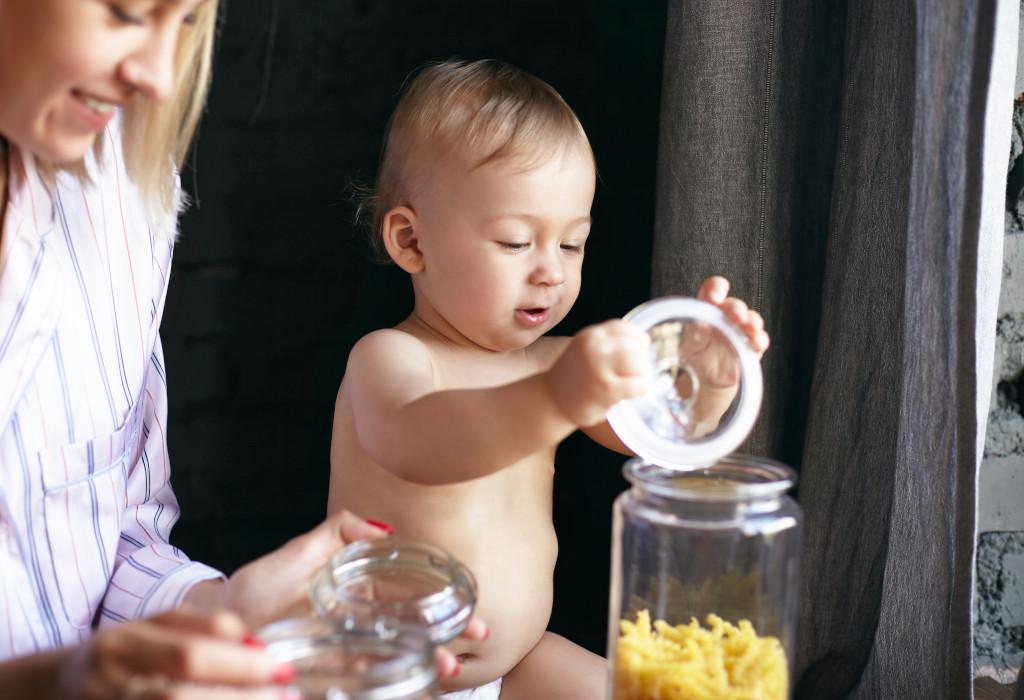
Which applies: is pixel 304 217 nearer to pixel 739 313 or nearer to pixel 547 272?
pixel 547 272

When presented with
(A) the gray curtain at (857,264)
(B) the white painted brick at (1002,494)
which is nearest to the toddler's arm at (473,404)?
(A) the gray curtain at (857,264)

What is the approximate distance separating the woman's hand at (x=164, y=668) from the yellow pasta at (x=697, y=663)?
15.2 inches

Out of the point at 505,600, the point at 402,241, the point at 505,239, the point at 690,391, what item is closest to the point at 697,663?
the point at 690,391

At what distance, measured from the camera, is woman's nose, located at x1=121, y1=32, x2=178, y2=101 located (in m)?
0.85

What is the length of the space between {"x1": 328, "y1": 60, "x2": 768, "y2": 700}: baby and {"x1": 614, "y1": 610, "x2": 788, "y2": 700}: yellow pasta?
0.32 meters

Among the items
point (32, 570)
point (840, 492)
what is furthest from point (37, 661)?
point (840, 492)

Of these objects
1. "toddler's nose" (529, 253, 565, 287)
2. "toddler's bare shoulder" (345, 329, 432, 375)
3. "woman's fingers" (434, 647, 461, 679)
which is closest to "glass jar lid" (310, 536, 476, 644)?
"woman's fingers" (434, 647, 461, 679)

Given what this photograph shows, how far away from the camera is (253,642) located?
2.16 ft

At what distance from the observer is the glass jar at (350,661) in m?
0.63

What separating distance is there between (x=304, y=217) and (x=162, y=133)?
0.40m

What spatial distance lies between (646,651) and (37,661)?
491mm

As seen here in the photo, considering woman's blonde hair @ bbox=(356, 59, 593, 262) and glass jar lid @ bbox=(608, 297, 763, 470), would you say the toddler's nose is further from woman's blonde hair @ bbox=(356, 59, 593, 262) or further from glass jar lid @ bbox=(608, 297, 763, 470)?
glass jar lid @ bbox=(608, 297, 763, 470)

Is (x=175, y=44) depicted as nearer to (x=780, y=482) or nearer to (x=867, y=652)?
(x=780, y=482)

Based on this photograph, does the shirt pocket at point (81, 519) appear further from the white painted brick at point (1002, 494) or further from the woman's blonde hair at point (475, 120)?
the white painted brick at point (1002, 494)
